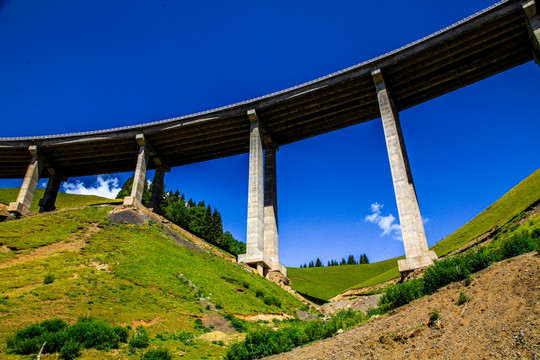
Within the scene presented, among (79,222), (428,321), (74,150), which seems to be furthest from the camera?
(74,150)

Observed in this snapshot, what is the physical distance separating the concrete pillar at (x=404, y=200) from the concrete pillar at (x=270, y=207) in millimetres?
15937

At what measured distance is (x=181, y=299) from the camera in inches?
882

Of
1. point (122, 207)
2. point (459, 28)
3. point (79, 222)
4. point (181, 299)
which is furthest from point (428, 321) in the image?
point (122, 207)

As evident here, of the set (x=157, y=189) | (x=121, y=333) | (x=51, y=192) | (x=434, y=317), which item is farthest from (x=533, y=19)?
(x=51, y=192)

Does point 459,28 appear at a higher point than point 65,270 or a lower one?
higher

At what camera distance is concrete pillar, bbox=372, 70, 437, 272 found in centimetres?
2814

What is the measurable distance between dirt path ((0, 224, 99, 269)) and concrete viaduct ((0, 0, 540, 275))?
1209cm

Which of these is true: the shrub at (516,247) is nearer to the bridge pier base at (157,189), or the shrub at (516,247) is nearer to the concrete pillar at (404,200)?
the concrete pillar at (404,200)

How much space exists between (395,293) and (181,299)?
14.1 meters

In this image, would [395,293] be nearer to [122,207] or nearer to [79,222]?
[79,222]

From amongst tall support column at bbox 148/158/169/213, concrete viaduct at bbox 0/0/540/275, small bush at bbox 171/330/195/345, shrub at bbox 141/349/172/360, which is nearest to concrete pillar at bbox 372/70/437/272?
concrete viaduct at bbox 0/0/540/275

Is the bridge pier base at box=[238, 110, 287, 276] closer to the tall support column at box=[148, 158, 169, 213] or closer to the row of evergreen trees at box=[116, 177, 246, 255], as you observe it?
the tall support column at box=[148, 158, 169, 213]

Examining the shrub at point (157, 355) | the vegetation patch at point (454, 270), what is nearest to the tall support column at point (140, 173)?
the shrub at point (157, 355)

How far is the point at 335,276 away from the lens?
342 ft
